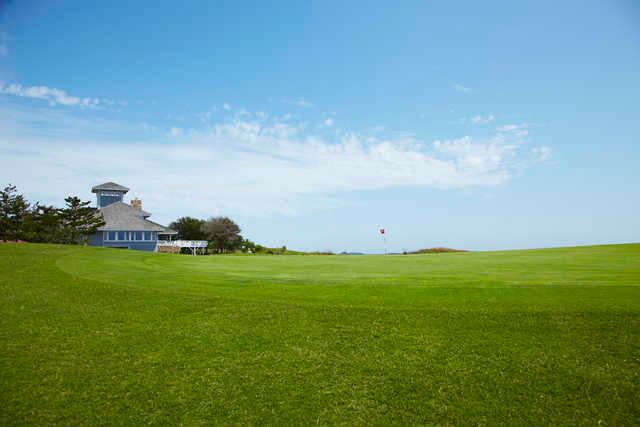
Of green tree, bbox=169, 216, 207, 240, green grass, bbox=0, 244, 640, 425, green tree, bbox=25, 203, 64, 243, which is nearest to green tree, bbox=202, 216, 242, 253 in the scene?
green tree, bbox=169, 216, 207, 240

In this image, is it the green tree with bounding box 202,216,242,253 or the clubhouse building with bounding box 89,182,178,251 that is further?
the green tree with bounding box 202,216,242,253

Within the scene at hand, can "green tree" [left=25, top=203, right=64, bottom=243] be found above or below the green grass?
above

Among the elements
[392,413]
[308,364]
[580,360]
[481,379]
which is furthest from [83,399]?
[580,360]

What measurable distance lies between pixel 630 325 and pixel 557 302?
1925mm

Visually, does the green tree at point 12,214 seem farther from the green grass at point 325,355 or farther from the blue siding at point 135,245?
the green grass at point 325,355

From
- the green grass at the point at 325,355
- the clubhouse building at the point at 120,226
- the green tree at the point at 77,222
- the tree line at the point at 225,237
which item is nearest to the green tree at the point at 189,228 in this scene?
the tree line at the point at 225,237

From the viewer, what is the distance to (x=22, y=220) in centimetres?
4841

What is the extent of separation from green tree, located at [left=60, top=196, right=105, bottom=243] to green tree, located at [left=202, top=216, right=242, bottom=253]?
60.2 feet

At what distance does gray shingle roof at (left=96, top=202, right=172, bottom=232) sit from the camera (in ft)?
201

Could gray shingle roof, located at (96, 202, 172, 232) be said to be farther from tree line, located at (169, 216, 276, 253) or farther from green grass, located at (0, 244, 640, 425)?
green grass, located at (0, 244, 640, 425)

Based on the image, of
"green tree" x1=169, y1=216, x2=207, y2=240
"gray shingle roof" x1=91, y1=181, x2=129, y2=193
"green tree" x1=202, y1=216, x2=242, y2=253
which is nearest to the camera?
"gray shingle roof" x1=91, y1=181, x2=129, y2=193

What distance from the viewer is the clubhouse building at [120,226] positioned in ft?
198

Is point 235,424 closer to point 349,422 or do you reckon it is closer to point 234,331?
point 349,422

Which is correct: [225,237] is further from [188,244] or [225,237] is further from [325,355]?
[325,355]
